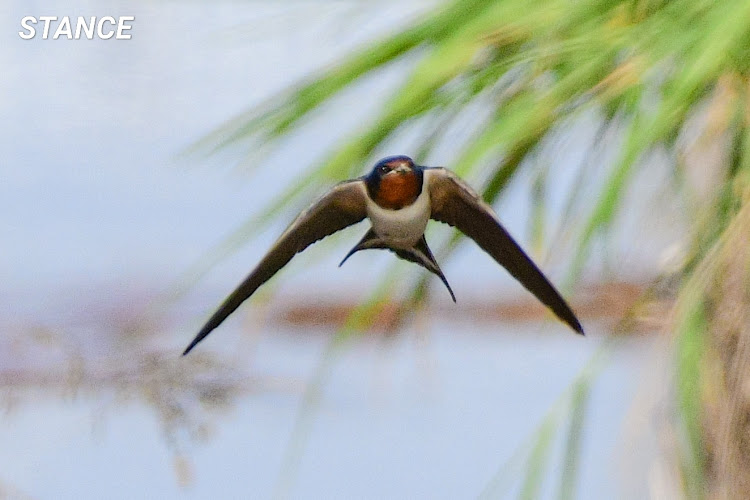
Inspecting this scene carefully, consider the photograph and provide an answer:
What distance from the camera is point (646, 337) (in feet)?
2.34

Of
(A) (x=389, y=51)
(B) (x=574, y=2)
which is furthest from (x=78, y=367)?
(B) (x=574, y=2)

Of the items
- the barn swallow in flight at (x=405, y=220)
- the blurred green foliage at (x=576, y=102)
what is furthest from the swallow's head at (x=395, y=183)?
the blurred green foliage at (x=576, y=102)

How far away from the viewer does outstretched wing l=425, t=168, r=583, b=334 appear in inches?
20.3

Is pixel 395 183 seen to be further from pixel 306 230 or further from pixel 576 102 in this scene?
pixel 576 102

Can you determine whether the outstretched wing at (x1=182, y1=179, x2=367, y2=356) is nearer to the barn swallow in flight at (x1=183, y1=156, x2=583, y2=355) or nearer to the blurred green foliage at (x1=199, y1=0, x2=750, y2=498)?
the barn swallow in flight at (x1=183, y1=156, x2=583, y2=355)

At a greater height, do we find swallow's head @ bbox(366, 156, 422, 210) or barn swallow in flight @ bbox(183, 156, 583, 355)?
swallow's head @ bbox(366, 156, 422, 210)

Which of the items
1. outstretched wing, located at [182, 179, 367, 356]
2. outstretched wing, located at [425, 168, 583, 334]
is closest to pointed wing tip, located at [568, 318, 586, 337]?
outstretched wing, located at [425, 168, 583, 334]

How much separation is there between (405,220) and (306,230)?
48 millimetres

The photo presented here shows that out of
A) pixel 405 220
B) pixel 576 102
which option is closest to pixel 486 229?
pixel 405 220

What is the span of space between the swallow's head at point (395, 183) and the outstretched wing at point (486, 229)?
18 millimetres

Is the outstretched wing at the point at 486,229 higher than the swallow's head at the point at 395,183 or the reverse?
the reverse

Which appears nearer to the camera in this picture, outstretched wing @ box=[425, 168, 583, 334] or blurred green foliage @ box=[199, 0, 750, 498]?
outstretched wing @ box=[425, 168, 583, 334]

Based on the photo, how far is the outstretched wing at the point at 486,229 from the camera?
516 millimetres

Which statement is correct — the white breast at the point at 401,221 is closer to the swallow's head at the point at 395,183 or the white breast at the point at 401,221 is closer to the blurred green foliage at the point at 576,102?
the swallow's head at the point at 395,183
